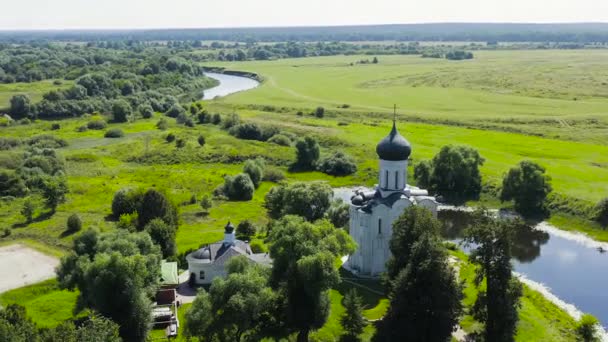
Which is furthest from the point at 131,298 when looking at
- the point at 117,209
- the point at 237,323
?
the point at 117,209

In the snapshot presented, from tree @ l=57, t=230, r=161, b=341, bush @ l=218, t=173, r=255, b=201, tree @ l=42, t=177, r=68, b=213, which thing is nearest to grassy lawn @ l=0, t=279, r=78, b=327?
tree @ l=57, t=230, r=161, b=341

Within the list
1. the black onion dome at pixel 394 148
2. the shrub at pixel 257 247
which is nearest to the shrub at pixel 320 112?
the shrub at pixel 257 247

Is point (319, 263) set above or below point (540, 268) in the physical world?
above

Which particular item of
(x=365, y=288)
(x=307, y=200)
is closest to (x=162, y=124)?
(x=307, y=200)

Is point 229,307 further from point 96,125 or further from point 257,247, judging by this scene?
point 96,125

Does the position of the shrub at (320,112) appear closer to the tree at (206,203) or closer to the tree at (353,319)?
the tree at (206,203)

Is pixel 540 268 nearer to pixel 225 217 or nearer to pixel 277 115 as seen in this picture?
pixel 225 217

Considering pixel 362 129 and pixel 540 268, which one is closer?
pixel 540 268
